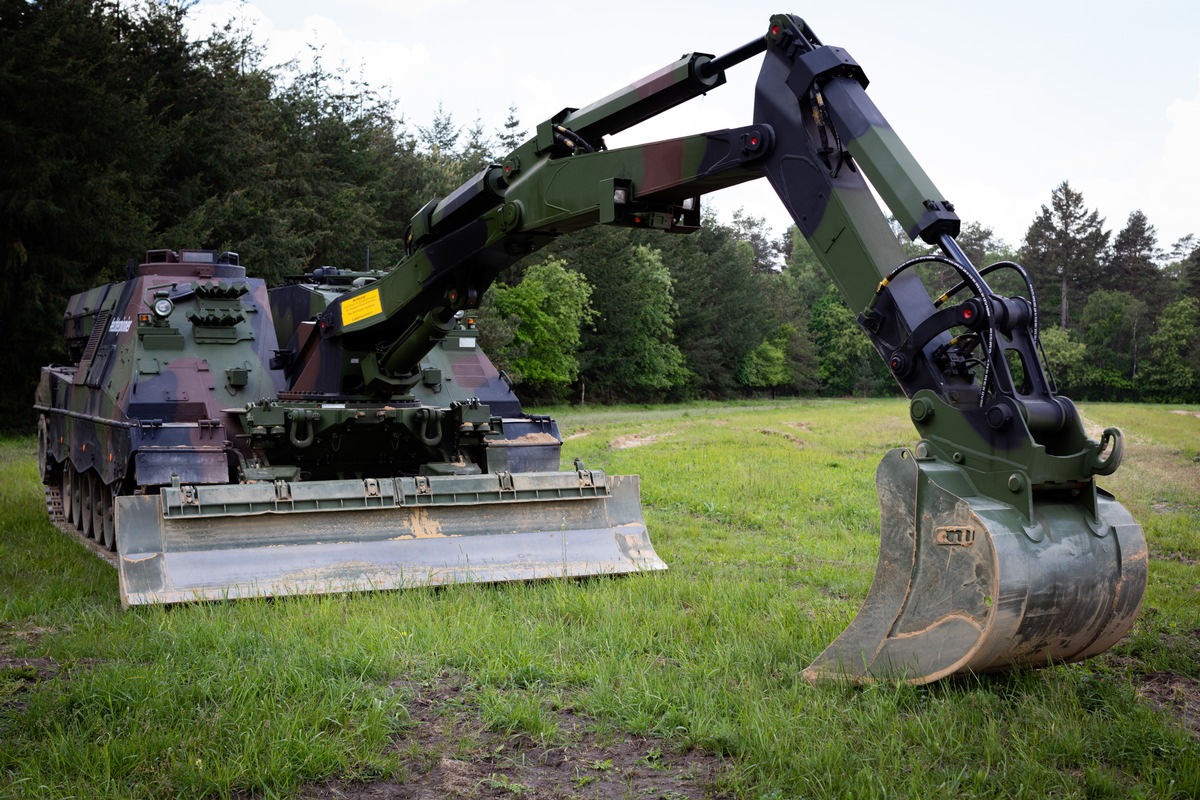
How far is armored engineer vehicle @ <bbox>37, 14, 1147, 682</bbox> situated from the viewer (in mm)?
4438

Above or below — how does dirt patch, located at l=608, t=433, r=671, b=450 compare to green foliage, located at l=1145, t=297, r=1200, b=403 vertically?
below

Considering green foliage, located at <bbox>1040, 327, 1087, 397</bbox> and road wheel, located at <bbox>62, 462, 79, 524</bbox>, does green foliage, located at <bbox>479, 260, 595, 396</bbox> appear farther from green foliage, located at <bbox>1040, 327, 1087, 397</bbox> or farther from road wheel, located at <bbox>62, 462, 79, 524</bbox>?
road wheel, located at <bbox>62, 462, 79, 524</bbox>

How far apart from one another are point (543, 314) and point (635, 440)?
16701mm

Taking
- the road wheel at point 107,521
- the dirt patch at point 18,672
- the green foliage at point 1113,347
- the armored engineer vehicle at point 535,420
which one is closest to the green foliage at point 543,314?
the armored engineer vehicle at point 535,420

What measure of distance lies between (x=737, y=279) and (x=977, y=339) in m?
57.4

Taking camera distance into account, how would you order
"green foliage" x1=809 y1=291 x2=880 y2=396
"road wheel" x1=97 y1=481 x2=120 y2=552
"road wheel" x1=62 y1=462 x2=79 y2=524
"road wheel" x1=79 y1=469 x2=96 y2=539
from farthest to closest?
"green foliage" x1=809 y1=291 x2=880 y2=396 → "road wheel" x1=62 y1=462 x2=79 y2=524 → "road wheel" x1=79 y1=469 x2=96 y2=539 → "road wheel" x1=97 y1=481 x2=120 y2=552

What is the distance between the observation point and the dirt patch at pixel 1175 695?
4684mm

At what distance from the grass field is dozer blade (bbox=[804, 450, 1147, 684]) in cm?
25

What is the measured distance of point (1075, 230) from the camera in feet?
211

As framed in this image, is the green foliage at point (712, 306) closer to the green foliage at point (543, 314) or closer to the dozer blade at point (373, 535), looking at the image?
the green foliage at point (543, 314)

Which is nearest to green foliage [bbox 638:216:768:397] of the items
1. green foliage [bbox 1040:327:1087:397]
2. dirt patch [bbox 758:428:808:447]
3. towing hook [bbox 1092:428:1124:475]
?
green foliage [bbox 1040:327:1087:397]

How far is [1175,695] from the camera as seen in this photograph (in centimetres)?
503

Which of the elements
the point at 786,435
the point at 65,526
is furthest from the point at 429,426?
the point at 786,435

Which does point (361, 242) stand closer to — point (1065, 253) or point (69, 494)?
point (69, 494)
